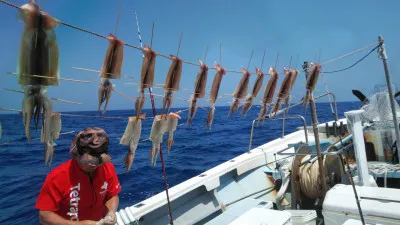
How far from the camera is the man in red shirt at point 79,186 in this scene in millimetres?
2646

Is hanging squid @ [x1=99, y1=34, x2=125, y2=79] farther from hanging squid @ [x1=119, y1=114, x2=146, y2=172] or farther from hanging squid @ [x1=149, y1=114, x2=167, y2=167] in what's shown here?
hanging squid @ [x1=149, y1=114, x2=167, y2=167]

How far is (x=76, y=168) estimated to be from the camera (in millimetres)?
2900

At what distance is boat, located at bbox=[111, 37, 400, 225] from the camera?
3305mm

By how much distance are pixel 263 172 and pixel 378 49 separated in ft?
12.1

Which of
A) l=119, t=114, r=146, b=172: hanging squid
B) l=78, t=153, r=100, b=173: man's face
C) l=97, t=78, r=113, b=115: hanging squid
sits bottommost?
l=78, t=153, r=100, b=173: man's face

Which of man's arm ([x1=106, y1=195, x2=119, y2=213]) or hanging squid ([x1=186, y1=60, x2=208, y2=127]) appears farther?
hanging squid ([x1=186, y1=60, x2=208, y2=127])

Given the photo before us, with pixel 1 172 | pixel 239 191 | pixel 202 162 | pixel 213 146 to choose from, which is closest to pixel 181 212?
pixel 239 191

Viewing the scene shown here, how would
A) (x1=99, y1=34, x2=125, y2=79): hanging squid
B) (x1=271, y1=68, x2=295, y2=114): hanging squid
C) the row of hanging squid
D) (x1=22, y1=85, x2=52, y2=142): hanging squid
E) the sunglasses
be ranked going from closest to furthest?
the sunglasses, the row of hanging squid, (x1=22, y1=85, x2=52, y2=142): hanging squid, (x1=99, y1=34, x2=125, y2=79): hanging squid, (x1=271, y1=68, x2=295, y2=114): hanging squid

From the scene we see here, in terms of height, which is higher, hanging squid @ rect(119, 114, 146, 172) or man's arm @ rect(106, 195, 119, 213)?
hanging squid @ rect(119, 114, 146, 172)

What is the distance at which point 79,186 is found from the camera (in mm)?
2877

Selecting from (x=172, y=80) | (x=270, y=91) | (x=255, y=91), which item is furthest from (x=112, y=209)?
(x=270, y=91)

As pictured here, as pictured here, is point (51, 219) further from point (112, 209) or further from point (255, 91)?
point (255, 91)

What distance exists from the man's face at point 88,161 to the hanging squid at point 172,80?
88.6 inches

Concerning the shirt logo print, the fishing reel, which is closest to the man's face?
the shirt logo print
